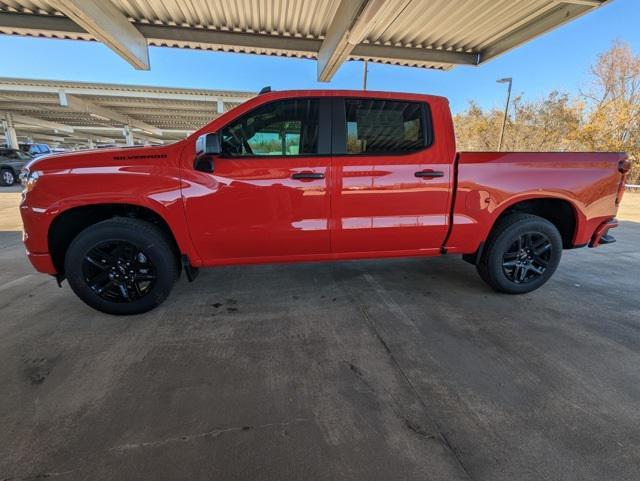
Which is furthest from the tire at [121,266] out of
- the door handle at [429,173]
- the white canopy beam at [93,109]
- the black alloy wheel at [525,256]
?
the white canopy beam at [93,109]

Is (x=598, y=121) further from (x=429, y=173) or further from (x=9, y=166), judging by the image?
(x=9, y=166)

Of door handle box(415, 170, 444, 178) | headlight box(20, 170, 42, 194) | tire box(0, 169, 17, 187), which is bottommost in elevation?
tire box(0, 169, 17, 187)

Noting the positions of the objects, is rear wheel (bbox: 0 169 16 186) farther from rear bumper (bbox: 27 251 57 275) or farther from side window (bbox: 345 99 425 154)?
side window (bbox: 345 99 425 154)

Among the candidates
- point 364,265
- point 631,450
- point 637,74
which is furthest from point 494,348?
point 637,74

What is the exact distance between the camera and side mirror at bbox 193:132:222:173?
262cm

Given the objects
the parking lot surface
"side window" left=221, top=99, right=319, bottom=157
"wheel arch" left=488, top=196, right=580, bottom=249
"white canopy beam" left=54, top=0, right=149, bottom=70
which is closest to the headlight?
the parking lot surface

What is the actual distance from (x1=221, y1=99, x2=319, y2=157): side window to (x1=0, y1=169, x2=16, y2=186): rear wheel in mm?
17697

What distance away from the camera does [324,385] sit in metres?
2.13

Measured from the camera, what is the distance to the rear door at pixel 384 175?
301cm

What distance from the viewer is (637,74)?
16469 mm

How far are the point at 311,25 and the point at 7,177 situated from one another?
1608cm

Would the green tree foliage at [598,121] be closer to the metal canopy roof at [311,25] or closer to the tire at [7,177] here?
the metal canopy roof at [311,25]

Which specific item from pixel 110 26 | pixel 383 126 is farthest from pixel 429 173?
pixel 110 26

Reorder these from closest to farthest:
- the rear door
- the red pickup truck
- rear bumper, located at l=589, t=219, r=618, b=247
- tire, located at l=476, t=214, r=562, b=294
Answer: the red pickup truck → the rear door → tire, located at l=476, t=214, r=562, b=294 → rear bumper, located at l=589, t=219, r=618, b=247
